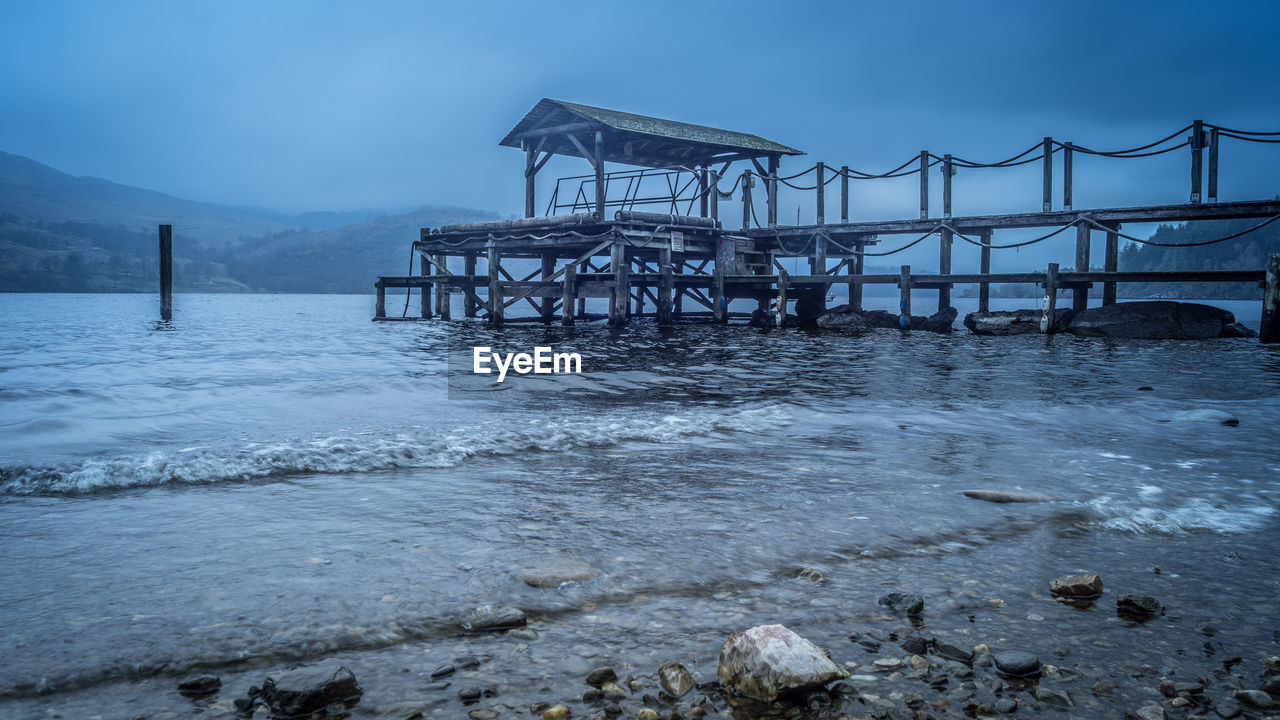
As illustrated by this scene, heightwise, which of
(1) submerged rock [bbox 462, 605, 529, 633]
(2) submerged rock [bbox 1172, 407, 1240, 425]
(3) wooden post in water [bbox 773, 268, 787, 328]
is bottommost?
(1) submerged rock [bbox 462, 605, 529, 633]

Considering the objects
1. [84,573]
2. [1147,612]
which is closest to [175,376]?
[84,573]

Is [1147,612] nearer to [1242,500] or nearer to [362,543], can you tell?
[1242,500]

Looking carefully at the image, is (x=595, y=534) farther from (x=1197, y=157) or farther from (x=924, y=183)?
(x=924, y=183)

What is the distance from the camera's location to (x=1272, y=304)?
18.8 metres

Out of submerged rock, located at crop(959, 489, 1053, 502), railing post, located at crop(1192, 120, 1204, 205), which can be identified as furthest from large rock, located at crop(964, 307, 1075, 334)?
submerged rock, located at crop(959, 489, 1053, 502)

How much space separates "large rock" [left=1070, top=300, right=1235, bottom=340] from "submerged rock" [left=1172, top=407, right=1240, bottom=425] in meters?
13.5

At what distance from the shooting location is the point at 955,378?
12500 mm

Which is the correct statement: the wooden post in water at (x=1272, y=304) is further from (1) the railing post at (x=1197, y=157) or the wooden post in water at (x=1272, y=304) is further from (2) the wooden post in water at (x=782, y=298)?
(2) the wooden post in water at (x=782, y=298)

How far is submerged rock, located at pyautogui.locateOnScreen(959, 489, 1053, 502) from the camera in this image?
15.6 ft

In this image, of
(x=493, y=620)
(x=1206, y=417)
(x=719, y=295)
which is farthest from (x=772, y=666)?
(x=719, y=295)

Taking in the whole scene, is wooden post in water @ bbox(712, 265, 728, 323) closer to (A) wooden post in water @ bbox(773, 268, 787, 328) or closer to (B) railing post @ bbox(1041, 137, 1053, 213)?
(A) wooden post in water @ bbox(773, 268, 787, 328)

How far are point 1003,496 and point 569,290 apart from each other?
21.8 metres

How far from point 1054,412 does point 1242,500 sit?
158 inches

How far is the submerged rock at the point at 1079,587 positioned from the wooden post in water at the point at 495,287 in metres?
24.5
